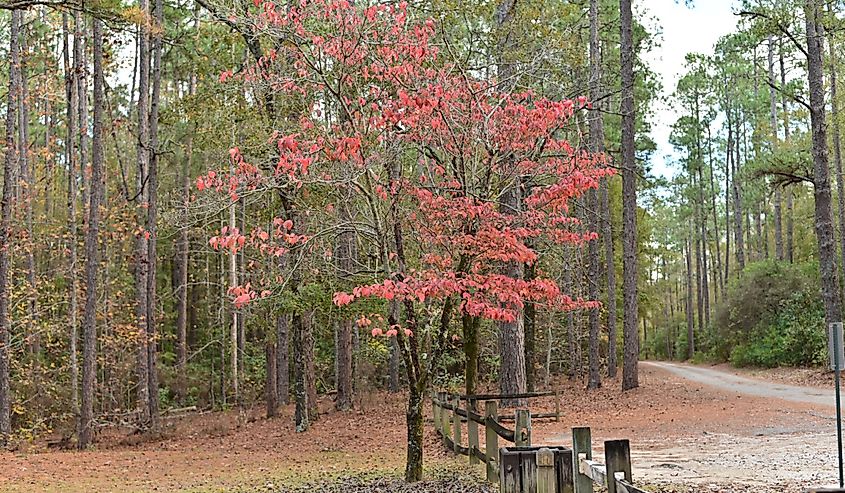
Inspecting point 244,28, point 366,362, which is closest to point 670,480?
point 244,28

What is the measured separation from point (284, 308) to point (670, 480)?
955 cm

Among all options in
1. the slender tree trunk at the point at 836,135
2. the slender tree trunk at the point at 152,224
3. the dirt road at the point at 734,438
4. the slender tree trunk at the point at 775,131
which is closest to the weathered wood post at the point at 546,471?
the dirt road at the point at 734,438

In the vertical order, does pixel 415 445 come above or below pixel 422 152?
below

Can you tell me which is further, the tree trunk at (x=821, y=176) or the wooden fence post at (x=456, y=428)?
the tree trunk at (x=821, y=176)

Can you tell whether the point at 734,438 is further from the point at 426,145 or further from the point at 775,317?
the point at 775,317

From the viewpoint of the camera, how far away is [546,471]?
5.62 m

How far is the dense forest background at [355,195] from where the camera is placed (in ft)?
33.1

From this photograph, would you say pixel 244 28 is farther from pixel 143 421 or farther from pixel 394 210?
pixel 143 421

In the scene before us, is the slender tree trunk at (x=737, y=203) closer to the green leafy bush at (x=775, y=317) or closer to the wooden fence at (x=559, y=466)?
the green leafy bush at (x=775, y=317)

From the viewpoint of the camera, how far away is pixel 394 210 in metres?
10.3

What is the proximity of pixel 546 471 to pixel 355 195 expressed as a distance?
6.33 m

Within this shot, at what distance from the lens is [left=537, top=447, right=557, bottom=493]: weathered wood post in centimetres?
554

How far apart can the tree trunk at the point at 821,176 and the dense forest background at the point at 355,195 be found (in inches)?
2.6

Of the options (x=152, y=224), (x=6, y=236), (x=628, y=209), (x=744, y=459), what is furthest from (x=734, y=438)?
(x=6, y=236)
